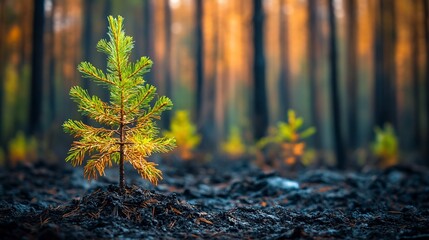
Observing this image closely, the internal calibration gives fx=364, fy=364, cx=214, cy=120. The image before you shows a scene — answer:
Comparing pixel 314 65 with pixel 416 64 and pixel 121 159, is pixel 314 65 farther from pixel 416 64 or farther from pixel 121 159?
pixel 121 159

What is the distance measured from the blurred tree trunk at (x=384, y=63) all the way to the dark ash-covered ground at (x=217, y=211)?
11.8 metres

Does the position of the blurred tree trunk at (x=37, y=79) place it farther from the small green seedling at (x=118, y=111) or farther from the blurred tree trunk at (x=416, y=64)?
the blurred tree trunk at (x=416, y=64)

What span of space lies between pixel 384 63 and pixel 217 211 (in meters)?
17.9

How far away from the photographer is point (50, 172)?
7.77 metres

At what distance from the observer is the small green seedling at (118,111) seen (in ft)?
12.4

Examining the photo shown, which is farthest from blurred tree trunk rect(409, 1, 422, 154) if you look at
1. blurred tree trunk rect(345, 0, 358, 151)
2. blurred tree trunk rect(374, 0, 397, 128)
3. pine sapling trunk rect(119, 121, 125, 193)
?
pine sapling trunk rect(119, 121, 125, 193)

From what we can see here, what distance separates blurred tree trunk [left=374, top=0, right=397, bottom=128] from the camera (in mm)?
17800

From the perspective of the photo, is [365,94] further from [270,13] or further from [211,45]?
[211,45]

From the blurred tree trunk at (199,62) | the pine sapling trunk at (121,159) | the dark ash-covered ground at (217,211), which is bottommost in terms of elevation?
the dark ash-covered ground at (217,211)

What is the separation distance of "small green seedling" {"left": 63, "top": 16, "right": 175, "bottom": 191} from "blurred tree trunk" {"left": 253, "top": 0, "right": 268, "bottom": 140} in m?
8.42

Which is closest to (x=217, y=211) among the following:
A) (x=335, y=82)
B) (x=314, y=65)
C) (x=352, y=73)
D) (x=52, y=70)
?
(x=335, y=82)

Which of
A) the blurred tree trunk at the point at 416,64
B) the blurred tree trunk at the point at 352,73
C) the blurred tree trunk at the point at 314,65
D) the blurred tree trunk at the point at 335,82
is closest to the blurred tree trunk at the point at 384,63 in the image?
the blurred tree trunk at the point at 352,73

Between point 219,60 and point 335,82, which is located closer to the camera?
point 335,82

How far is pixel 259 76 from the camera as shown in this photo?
1218 centimetres
